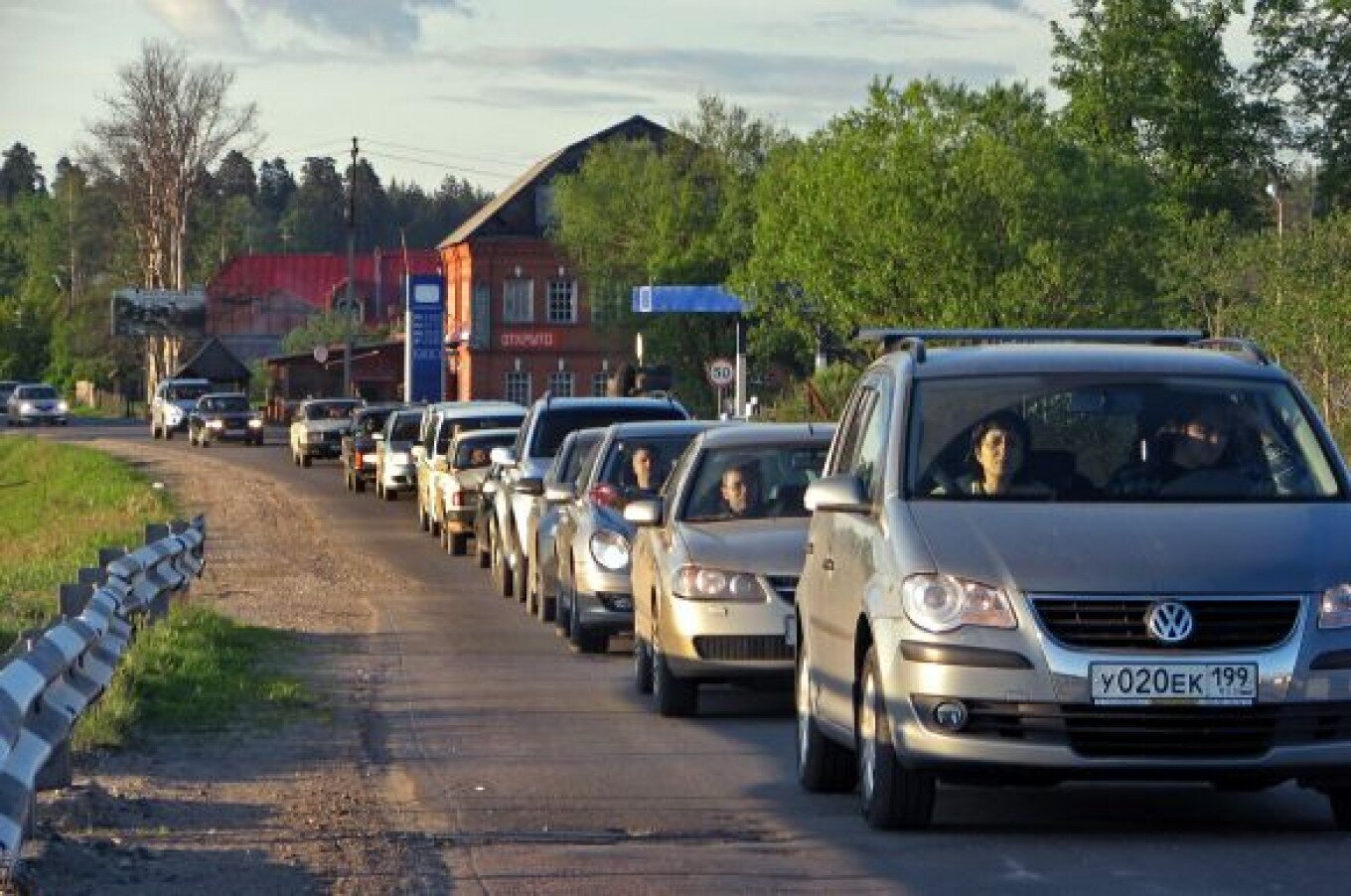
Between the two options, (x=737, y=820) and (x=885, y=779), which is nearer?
(x=885, y=779)

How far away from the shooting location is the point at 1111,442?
36.8 ft

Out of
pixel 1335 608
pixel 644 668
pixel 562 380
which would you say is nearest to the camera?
pixel 1335 608

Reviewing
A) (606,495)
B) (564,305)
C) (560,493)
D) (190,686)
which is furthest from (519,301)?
(190,686)

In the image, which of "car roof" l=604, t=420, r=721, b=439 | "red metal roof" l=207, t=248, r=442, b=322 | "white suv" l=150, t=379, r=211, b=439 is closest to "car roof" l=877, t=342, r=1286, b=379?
"car roof" l=604, t=420, r=721, b=439

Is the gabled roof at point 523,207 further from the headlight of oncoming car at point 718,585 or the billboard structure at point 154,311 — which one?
the headlight of oncoming car at point 718,585

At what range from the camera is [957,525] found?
10500 millimetres

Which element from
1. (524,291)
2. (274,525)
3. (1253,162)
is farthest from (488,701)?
(524,291)

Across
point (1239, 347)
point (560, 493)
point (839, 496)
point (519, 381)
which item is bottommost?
point (519, 381)

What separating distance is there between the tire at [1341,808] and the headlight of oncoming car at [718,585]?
5.14m

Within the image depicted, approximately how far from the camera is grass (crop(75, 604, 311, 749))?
14.8 meters

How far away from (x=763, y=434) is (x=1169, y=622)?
7.34 m

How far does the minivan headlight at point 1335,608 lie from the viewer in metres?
10.1

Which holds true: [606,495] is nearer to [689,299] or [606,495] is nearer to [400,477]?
[400,477]

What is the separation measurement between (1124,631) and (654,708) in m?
6.47
